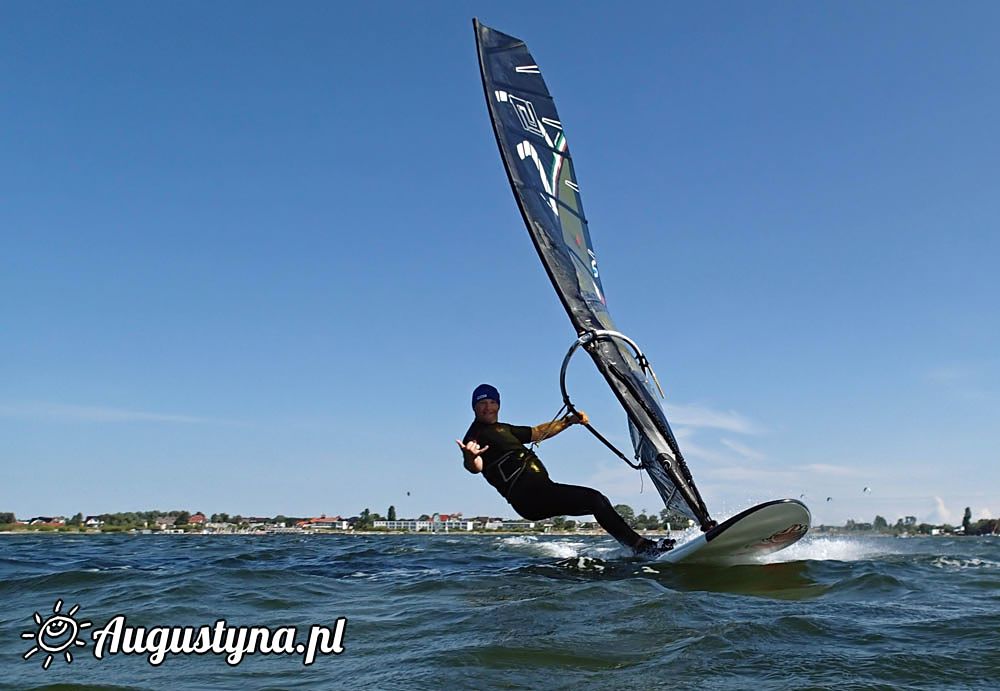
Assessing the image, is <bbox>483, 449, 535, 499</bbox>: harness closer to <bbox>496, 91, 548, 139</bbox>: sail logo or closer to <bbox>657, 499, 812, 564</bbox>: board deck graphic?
<bbox>657, 499, 812, 564</bbox>: board deck graphic

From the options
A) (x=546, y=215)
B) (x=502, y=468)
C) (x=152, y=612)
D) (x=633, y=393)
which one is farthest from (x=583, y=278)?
(x=152, y=612)

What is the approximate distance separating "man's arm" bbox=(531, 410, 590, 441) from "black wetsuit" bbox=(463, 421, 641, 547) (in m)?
0.12

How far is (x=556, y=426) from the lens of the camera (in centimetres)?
885

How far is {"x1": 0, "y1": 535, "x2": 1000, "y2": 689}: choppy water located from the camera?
3568mm

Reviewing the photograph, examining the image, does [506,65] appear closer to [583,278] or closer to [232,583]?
[583,278]

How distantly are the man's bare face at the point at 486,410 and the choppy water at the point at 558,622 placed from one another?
1589 millimetres

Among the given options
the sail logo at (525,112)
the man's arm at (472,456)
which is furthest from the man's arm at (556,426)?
the sail logo at (525,112)

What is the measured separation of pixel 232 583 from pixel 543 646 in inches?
165

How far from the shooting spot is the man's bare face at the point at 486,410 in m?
8.45

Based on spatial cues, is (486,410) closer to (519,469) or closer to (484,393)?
(484,393)

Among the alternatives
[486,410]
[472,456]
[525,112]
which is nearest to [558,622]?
[472,456]

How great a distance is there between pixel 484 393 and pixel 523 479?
100 cm

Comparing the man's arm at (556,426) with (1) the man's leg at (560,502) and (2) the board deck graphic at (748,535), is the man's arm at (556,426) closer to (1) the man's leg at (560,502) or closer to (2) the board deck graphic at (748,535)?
(1) the man's leg at (560,502)

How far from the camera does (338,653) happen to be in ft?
13.5
